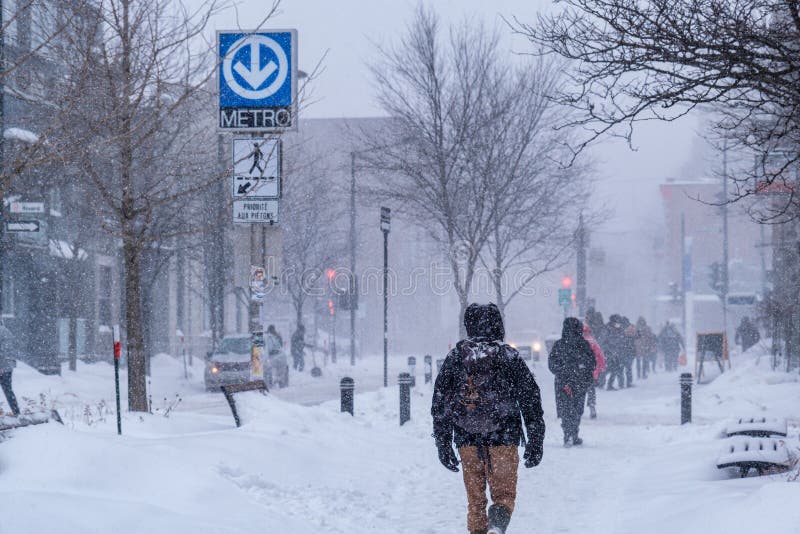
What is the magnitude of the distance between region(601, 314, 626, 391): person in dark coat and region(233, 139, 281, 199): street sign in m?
14.5

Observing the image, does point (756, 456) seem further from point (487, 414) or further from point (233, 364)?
point (233, 364)

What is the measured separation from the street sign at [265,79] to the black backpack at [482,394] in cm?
706

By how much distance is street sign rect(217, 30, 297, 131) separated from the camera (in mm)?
13008

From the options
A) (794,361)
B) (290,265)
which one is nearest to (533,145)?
(794,361)

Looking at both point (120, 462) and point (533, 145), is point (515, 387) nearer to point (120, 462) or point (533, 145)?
point (120, 462)

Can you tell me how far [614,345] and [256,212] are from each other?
15.0 m

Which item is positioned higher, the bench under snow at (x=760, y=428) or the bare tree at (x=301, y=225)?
the bare tree at (x=301, y=225)

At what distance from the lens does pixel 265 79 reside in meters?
13.1

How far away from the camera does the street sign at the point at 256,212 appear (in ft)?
46.0

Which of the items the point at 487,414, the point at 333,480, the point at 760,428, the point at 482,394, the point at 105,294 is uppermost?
the point at 105,294

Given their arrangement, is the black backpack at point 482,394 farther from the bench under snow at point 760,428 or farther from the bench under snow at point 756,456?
the bench under snow at point 760,428

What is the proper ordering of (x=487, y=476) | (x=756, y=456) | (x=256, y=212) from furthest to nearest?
(x=256, y=212) → (x=756, y=456) → (x=487, y=476)

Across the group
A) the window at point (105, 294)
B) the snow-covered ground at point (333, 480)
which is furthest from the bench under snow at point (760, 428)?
the window at point (105, 294)

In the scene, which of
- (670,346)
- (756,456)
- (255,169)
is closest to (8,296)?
(255,169)
